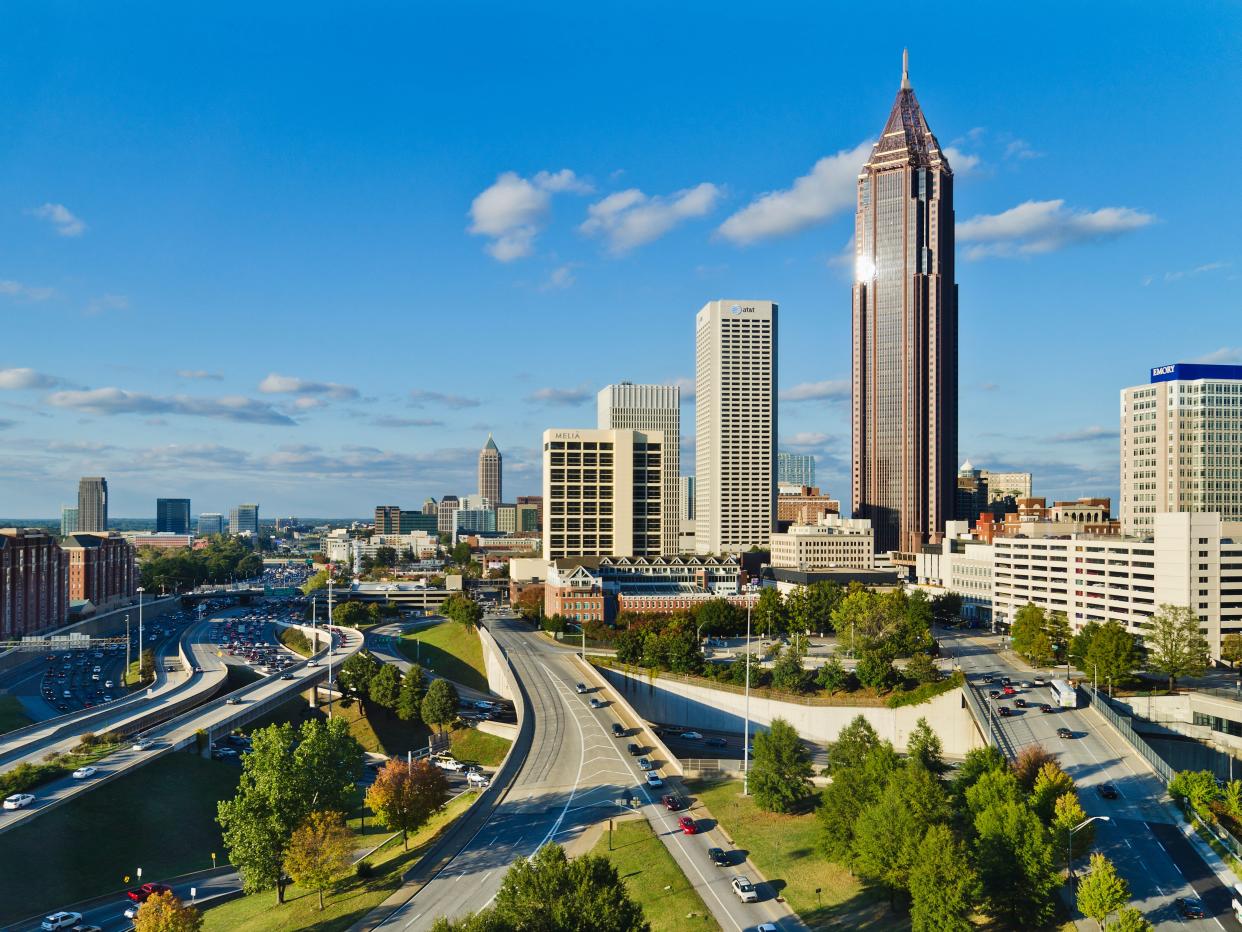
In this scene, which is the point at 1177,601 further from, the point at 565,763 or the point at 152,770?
the point at 152,770

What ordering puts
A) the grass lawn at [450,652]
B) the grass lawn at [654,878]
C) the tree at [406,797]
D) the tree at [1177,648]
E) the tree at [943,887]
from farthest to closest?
the grass lawn at [450,652]
the tree at [1177,648]
the tree at [406,797]
the grass lawn at [654,878]
the tree at [943,887]

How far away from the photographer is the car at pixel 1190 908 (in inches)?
1975

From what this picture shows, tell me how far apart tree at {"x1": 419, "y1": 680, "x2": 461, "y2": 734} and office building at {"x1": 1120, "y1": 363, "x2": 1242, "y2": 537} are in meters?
135

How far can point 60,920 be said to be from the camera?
55.9 m

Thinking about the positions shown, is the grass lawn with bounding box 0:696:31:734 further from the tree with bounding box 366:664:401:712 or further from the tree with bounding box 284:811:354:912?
the tree with bounding box 284:811:354:912

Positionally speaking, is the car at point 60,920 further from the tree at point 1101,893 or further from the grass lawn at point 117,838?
the tree at point 1101,893

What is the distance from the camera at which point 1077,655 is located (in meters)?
109

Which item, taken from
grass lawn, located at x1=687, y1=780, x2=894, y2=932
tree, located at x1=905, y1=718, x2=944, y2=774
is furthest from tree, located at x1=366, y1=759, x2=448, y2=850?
tree, located at x1=905, y1=718, x2=944, y2=774

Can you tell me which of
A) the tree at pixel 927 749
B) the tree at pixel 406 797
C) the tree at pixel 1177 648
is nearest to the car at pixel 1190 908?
the tree at pixel 927 749

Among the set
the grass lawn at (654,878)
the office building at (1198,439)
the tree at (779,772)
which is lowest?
the grass lawn at (654,878)

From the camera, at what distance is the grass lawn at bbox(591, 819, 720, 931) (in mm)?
50156

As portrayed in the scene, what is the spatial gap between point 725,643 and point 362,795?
6926cm

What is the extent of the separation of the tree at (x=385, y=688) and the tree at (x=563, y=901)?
77.8 metres

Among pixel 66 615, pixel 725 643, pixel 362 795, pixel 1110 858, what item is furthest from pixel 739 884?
pixel 66 615
